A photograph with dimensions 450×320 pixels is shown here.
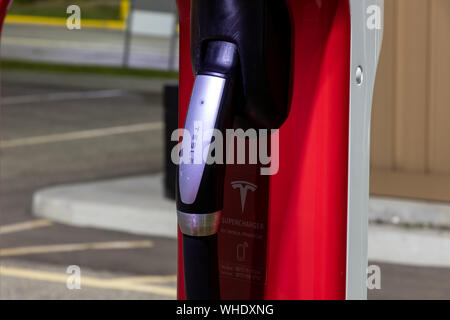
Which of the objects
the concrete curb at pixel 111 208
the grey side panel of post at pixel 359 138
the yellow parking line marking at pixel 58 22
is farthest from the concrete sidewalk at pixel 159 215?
the yellow parking line marking at pixel 58 22

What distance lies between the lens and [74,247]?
A: 281 inches

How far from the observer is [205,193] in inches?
104

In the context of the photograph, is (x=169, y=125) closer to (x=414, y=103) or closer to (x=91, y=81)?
(x=414, y=103)

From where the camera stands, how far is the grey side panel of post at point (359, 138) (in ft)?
9.19

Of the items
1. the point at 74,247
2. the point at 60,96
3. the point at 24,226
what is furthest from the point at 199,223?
the point at 60,96

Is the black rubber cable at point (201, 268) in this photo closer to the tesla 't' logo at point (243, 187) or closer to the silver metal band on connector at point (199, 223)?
the silver metal band on connector at point (199, 223)

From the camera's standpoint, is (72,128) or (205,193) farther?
(72,128)

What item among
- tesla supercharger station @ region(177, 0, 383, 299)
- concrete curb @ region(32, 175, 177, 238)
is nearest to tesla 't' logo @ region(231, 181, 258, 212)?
tesla supercharger station @ region(177, 0, 383, 299)

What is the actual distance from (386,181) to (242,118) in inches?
182

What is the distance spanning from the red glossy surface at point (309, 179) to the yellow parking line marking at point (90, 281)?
3155 millimetres

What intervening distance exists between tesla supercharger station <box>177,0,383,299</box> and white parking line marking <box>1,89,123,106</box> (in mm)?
11846
